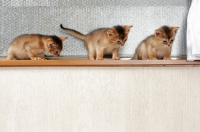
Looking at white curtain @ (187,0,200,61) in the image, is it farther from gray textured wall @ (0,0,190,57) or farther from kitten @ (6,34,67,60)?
kitten @ (6,34,67,60)

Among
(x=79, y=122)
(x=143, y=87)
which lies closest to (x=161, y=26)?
(x=143, y=87)

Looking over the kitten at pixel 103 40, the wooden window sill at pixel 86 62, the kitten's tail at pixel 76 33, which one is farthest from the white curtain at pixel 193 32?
the kitten's tail at pixel 76 33

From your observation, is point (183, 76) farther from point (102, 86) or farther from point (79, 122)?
point (79, 122)

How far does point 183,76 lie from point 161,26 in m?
0.27

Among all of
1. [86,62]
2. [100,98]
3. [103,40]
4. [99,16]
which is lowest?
[100,98]

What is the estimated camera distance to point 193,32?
1.26 m

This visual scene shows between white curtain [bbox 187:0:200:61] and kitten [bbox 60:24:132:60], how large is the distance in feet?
0.96

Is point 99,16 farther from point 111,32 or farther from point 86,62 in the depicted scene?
point 86,62

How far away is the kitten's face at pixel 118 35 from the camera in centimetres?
124

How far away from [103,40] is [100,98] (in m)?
0.28

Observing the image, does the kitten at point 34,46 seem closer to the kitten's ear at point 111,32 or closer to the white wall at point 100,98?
the white wall at point 100,98

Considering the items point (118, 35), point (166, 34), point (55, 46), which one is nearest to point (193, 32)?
point (166, 34)

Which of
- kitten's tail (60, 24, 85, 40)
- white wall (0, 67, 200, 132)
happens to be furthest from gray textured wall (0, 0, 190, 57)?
white wall (0, 67, 200, 132)

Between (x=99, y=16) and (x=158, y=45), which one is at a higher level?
(x=99, y=16)
